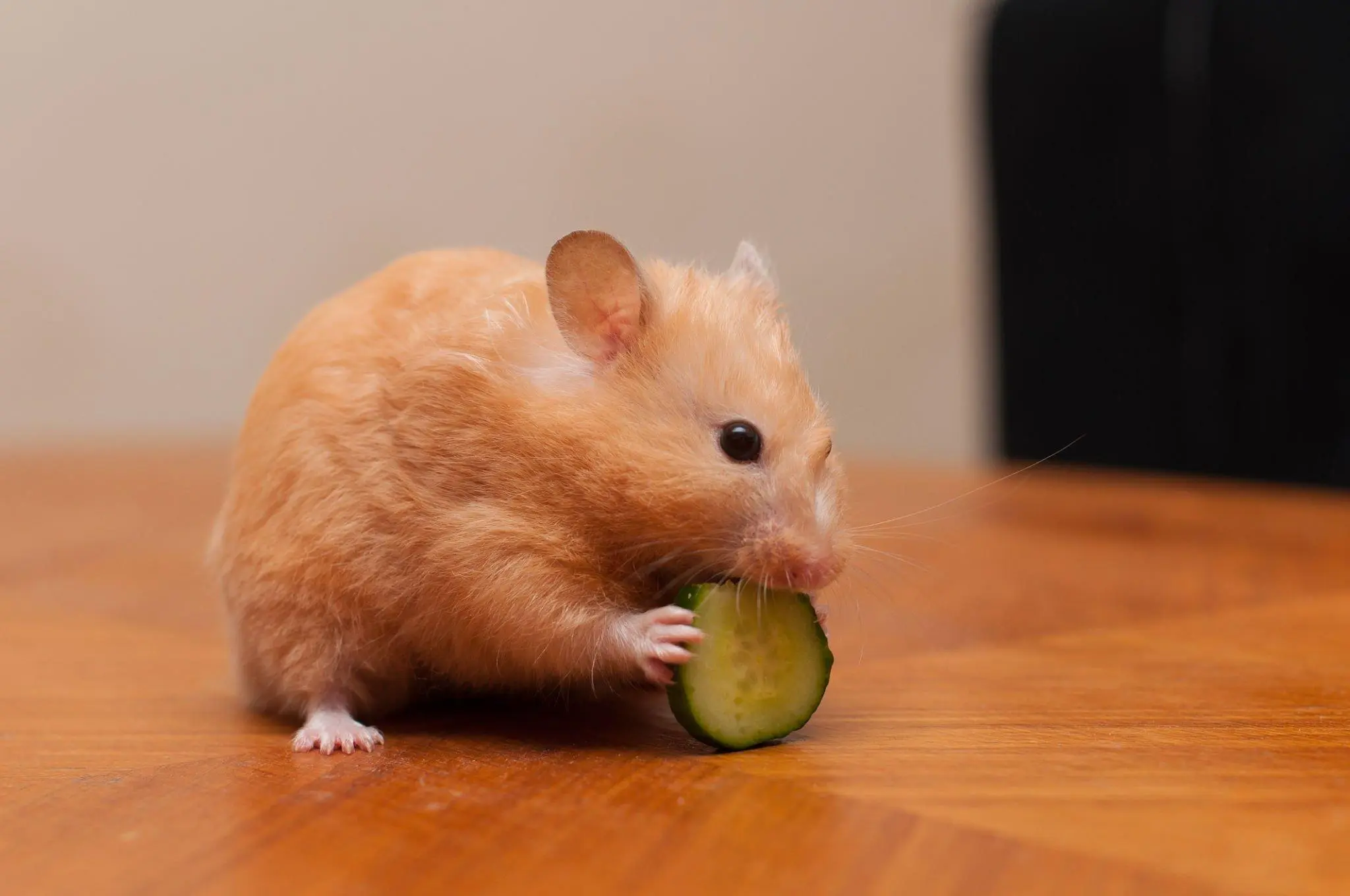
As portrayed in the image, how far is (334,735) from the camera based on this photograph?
2092mm

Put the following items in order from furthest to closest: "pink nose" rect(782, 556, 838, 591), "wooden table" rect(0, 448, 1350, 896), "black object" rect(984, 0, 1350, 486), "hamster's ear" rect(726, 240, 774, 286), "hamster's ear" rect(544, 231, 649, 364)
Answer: "black object" rect(984, 0, 1350, 486) → "hamster's ear" rect(726, 240, 774, 286) → "hamster's ear" rect(544, 231, 649, 364) → "pink nose" rect(782, 556, 838, 591) → "wooden table" rect(0, 448, 1350, 896)

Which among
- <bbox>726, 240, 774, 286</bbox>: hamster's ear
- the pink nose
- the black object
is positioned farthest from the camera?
the black object

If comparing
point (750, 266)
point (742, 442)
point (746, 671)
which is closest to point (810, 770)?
point (746, 671)

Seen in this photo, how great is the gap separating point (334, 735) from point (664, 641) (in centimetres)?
51

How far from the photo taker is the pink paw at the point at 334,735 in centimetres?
207

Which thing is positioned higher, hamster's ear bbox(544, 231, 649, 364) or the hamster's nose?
hamster's ear bbox(544, 231, 649, 364)

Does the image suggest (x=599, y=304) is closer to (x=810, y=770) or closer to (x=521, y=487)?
(x=521, y=487)

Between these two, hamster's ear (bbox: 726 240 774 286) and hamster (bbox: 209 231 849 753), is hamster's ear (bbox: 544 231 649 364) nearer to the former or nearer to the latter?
hamster (bbox: 209 231 849 753)

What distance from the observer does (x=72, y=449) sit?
700 centimetres

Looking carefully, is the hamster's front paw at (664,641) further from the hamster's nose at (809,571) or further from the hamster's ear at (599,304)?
the hamster's ear at (599,304)

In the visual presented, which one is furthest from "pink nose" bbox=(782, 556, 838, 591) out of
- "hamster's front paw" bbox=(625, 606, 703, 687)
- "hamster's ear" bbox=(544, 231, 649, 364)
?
"hamster's ear" bbox=(544, 231, 649, 364)

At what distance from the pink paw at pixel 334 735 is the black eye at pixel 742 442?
2.19 ft

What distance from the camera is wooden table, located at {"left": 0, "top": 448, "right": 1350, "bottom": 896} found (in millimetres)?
1498

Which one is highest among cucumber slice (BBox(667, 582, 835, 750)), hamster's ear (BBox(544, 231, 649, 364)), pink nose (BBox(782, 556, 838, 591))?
hamster's ear (BBox(544, 231, 649, 364))
